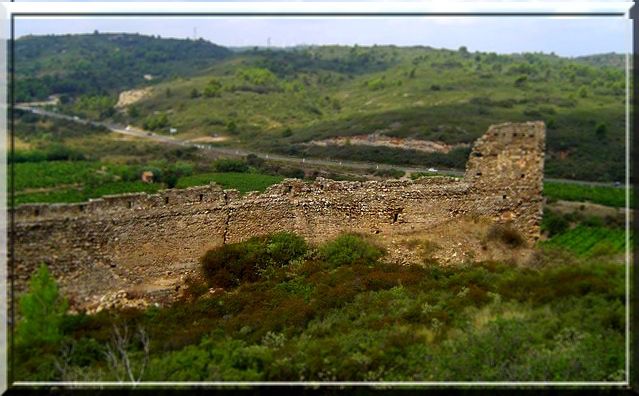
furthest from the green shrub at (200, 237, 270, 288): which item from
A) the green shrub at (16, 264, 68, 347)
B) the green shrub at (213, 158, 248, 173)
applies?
the green shrub at (16, 264, 68, 347)

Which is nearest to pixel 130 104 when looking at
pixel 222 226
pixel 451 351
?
pixel 222 226

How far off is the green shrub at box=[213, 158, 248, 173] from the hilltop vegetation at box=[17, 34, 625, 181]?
864 mm

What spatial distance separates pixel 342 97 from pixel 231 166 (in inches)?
939

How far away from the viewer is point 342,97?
31469 mm

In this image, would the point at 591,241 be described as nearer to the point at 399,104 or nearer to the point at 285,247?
the point at 285,247

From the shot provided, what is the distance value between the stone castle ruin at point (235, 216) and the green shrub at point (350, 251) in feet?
0.62

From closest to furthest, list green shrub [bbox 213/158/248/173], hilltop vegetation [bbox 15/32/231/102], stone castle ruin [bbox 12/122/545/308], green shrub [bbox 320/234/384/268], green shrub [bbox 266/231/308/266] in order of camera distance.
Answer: stone castle ruin [bbox 12/122/545/308] → green shrub [bbox 266/231/308/266] → green shrub [bbox 320/234/384/268] → green shrub [bbox 213/158/248/173] → hilltop vegetation [bbox 15/32/231/102]

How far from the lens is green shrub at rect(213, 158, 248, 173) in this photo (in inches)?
316

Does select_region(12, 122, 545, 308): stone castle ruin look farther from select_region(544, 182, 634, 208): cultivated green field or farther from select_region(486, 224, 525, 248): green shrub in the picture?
select_region(544, 182, 634, 208): cultivated green field

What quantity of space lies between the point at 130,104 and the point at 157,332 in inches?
543

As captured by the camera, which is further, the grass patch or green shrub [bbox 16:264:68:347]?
the grass patch

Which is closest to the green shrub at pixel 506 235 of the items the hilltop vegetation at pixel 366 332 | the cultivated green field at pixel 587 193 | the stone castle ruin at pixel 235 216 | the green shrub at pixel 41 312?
the stone castle ruin at pixel 235 216

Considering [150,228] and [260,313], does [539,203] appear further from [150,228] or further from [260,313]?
[150,228]

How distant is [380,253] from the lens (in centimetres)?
787
